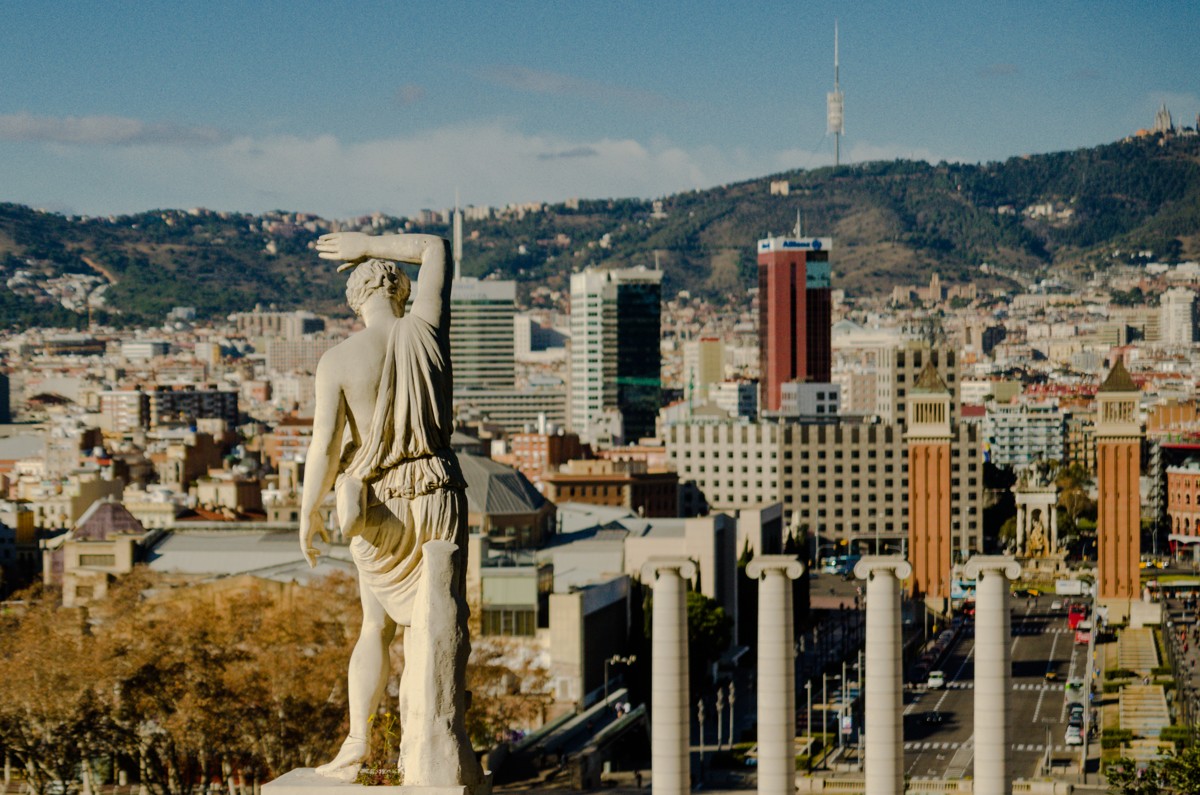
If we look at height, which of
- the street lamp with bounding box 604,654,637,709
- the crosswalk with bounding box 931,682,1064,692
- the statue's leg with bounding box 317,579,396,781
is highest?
the statue's leg with bounding box 317,579,396,781

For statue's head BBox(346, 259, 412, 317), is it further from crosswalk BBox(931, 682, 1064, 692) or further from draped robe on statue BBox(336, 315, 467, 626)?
crosswalk BBox(931, 682, 1064, 692)

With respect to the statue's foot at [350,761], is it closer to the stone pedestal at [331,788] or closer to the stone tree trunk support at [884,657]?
the stone pedestal at [331,788]

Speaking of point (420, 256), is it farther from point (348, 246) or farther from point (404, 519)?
point (404, 519)

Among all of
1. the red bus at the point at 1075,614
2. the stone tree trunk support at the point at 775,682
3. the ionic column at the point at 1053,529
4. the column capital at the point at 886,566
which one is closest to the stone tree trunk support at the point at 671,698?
the stone tree trunk support at the point at 775,682

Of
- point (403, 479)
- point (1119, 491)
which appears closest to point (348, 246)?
point (403, 479)

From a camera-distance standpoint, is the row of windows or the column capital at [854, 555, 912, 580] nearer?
the column capital at [854, 555, 912, 580]

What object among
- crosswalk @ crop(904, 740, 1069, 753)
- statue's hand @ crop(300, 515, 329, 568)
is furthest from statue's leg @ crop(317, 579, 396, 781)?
crosswalk @ crop(904, 740, 1069, 753)

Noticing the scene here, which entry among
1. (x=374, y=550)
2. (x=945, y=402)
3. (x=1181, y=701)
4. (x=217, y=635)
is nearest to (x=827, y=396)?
(x=945, y=402)

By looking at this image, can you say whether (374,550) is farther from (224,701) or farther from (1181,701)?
(1181,701)
